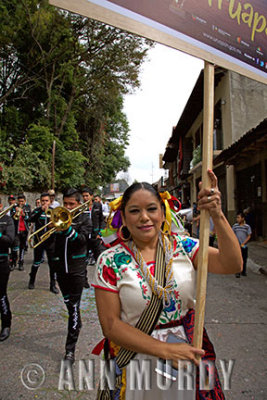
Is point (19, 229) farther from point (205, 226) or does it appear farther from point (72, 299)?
point (205, 226)

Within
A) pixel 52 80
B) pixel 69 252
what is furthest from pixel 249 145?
pixel 52 80

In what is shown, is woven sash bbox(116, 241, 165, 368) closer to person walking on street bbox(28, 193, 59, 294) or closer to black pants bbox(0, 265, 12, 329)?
black pants bbox(0, 265, 12, 329)

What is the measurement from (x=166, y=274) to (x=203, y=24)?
117 cm

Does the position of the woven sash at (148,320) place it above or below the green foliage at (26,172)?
below

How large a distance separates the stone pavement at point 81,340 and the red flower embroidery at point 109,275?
5.32ft

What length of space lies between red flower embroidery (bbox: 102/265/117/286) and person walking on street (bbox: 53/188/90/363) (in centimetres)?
170

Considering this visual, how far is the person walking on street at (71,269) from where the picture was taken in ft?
10.3

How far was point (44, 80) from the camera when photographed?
18812 mm

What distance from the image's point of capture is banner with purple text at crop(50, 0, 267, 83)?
1.17 meters

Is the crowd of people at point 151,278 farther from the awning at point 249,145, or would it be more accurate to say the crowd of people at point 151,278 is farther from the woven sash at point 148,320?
the awning at point 249,145

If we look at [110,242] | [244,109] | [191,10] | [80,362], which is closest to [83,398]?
[80,362]

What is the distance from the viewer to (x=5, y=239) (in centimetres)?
352

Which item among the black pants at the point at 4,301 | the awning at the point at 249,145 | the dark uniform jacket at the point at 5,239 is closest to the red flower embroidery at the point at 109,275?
the dark uniform jacket at the point at 5,239

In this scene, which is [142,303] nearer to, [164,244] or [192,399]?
[164,244]
